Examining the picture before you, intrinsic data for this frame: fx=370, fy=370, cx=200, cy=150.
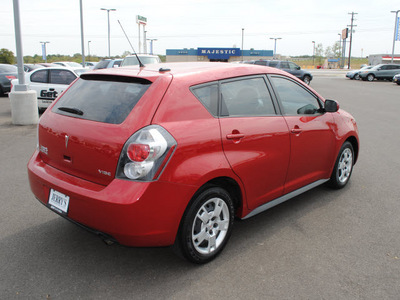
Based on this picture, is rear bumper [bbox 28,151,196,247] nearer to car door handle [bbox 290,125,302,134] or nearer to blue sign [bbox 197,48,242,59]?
car door handle [bbox 290,125,302,134]

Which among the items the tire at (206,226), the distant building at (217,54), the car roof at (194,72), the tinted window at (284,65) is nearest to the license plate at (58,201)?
the tire at (206,226)

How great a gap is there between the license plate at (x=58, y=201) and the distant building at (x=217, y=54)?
70.3 metres

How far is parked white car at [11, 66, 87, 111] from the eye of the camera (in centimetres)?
1136

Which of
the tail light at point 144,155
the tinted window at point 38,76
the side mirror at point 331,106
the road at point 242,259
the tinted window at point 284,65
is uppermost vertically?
the tinted window at point 284,65

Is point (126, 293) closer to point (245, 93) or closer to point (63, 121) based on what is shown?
point (63, 121)

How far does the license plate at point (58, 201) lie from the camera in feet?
9.61

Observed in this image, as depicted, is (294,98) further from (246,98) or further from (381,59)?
(381,59)

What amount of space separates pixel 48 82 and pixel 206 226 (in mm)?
9960

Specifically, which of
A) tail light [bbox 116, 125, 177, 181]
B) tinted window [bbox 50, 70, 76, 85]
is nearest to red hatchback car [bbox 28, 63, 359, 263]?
tail light [bbox 116, 125, 177, 181]

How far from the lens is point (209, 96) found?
3.19 meters

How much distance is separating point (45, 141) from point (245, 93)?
190cm

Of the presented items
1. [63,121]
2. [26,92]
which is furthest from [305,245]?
[26,92]

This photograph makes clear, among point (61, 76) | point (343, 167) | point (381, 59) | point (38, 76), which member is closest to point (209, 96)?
point (343, 167)

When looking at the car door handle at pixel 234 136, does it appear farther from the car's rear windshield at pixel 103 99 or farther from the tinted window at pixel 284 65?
the tinted window at pixel 284 65
